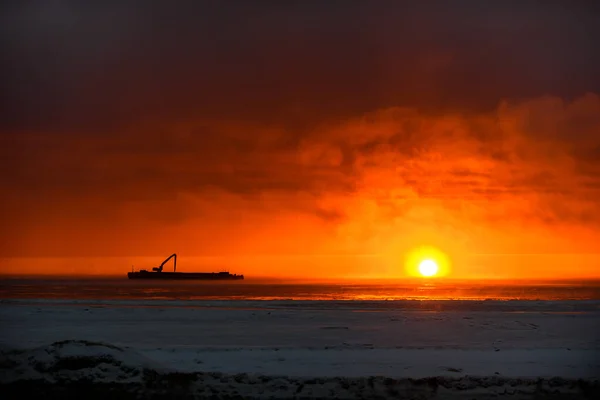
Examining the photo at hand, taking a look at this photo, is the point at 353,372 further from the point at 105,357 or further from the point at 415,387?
the point at 105,357

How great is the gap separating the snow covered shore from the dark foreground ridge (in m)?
0.02

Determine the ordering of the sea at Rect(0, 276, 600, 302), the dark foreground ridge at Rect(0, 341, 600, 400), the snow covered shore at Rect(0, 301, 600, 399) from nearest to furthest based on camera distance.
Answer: the dark foreground ridge at Rect(0, 341, 600, 400)
the snow covered shore at Rect(0, 301, 600, 399)
the sea at Rect(0, 276, 600, 302)

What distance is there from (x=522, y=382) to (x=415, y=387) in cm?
232

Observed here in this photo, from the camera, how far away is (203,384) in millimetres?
15484

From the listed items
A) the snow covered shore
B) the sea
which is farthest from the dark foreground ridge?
the sea

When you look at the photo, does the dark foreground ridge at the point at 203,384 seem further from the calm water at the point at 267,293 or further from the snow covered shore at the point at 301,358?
the calm water at the point at 267,293

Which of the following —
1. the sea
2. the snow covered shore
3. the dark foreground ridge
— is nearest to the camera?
the dark foreground ridge

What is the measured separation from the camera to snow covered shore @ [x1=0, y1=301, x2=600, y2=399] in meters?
15.1

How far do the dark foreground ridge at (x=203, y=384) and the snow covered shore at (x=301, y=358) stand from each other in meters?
0.02

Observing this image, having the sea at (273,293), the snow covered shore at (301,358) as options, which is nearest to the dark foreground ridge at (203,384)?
the snow covered shore at (301,358)

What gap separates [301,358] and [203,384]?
15.4 feet

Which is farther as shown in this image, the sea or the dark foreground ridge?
the sea

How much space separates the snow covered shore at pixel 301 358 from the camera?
596 inches

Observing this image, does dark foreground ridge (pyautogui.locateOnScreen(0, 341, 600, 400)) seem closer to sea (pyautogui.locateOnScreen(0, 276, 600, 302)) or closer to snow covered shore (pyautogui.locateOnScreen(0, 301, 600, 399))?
snow covered shore (pyautogui.locateOnScreen(0, 301, 600, 399))
